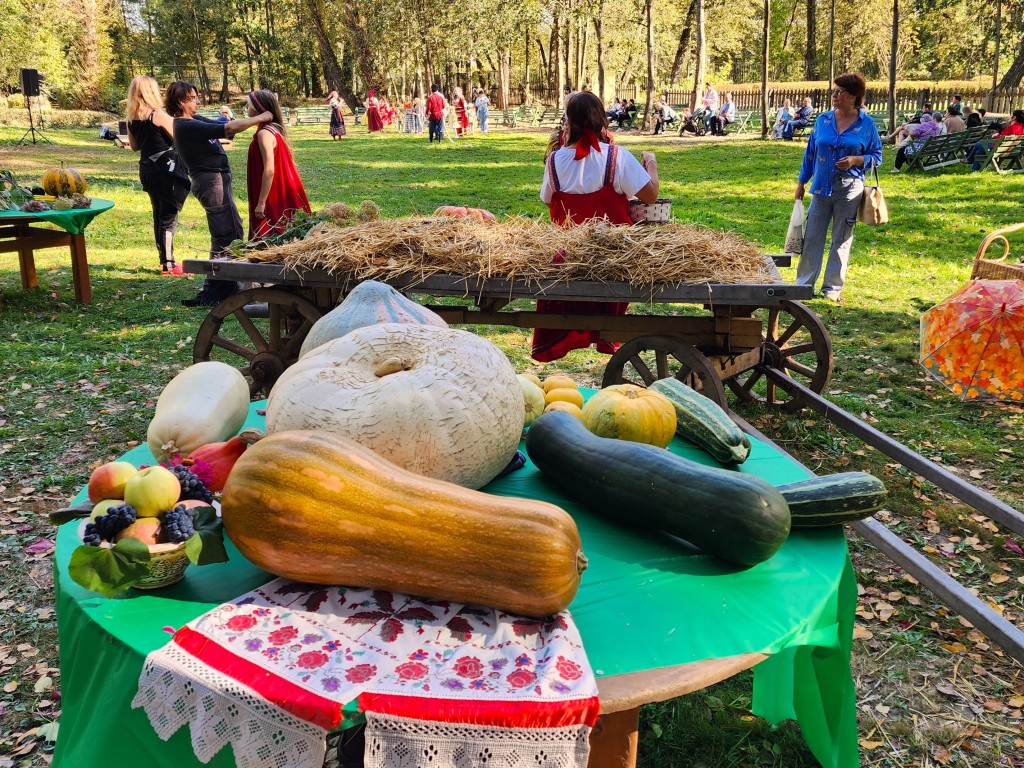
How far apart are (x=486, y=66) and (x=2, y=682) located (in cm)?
6900

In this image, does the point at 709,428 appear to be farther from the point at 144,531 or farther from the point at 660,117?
the point at 660,117

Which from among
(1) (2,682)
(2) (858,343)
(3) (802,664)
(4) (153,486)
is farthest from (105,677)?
(2) (858,343)

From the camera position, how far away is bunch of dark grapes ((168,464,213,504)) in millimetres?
1835

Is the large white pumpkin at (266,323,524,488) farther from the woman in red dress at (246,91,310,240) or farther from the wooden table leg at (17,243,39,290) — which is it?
the wooden table leg at (17,243,39,290)

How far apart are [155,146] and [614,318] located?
660 cm

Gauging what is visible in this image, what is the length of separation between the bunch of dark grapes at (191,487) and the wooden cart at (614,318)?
2.87 m

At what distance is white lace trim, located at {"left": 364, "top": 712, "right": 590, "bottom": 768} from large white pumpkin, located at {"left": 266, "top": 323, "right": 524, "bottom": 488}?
0.67 meters

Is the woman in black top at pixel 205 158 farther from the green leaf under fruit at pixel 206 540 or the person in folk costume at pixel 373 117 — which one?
the person in folk costume at pixel 373 117

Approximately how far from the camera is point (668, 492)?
6.21 ft

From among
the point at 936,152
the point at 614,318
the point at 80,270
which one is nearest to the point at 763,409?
the point at 614,318

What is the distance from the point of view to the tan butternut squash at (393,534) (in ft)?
5.15

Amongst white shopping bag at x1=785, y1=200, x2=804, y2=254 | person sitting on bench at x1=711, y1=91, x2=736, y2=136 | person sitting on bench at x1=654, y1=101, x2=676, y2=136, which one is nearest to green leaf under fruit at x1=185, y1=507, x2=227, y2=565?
white shopping bag at x1=785, y1=200, x2=804, y2=254

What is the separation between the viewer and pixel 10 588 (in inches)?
144

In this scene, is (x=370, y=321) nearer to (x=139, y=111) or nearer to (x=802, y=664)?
(x=802, y=664)
